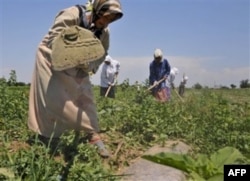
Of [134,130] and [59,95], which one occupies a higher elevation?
[59,95]

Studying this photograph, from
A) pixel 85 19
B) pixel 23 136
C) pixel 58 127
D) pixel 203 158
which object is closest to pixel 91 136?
pixel 58 127

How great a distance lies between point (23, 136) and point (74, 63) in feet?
3.46

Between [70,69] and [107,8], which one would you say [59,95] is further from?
[107,8]

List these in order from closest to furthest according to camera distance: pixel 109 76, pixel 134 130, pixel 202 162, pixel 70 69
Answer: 1. pixel 202 162
2. pixel 70 69
3. pixel 134 130
4. pixel 109 76

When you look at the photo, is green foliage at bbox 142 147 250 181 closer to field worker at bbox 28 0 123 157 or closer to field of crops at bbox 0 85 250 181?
field of crops at bbox 0 85 250 181

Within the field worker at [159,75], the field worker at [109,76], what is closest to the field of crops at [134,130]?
the field worker at [159,75]

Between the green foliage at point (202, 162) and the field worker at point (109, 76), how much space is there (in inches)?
352

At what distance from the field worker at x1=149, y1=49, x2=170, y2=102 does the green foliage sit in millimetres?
8365

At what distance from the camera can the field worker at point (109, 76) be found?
11.0 meters

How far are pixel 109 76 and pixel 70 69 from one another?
651 centimetres

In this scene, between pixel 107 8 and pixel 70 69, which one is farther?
pixel 70 69

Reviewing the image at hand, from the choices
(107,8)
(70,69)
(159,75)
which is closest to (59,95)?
(70,69)

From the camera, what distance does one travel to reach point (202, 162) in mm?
1928

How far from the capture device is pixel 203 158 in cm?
196
